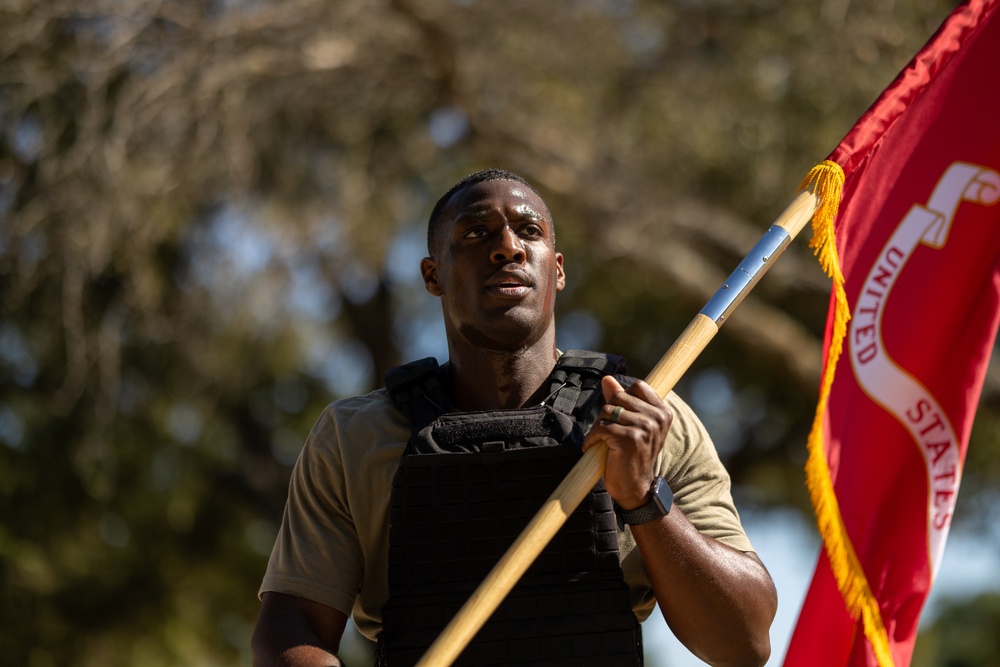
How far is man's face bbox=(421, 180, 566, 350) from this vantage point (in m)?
3.37

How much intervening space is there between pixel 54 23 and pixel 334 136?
2314mm

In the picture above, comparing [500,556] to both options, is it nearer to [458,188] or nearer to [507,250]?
[507,250]

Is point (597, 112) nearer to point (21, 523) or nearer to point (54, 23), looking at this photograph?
point (54, 23)

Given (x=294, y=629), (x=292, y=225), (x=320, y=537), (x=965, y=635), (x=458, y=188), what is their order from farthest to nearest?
(x=965, y=635)
(x=292, y=225)
(x=458, y=188)
(x=320, y=537)
(x=294, y=629)

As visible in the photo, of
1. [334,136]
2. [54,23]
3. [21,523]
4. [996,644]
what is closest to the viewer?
[54,23]

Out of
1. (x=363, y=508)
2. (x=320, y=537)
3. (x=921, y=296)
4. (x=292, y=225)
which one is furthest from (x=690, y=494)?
(x=292, y=225)

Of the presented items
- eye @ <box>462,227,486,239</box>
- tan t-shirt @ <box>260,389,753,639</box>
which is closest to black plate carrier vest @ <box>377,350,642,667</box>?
tan t-shirt @ <box>260,389,753,639</box>

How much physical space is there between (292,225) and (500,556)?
284 inches

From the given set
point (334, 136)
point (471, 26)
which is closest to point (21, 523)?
point (334, 136)

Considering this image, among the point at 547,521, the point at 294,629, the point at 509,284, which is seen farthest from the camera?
the point at 509,284

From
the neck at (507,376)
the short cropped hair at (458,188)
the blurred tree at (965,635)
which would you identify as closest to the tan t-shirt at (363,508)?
the neck at (507,376)

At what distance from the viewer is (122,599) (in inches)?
485

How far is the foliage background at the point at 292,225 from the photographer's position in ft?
29.0

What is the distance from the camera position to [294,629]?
3.14m
